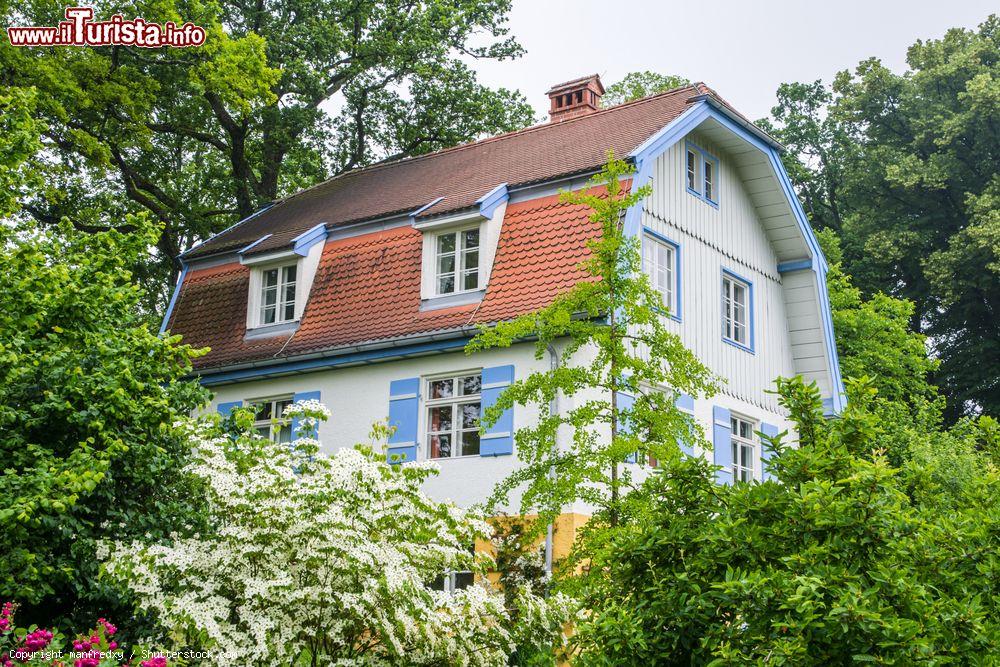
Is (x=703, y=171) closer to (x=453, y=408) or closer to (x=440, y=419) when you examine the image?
(x=453, y=408)

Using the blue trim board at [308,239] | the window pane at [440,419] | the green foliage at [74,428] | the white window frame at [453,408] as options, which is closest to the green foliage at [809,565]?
the green foliage at [74,428]

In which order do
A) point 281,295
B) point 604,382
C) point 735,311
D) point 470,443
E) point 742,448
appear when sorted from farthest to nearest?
1. point 735,311
2. point 281,295
3. point 742,448
4. point 470,443
5. point 604,382

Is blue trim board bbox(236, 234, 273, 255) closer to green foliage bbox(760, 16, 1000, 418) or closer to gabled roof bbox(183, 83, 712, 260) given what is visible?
gabled roof bbox(183, 83, 712, 260)

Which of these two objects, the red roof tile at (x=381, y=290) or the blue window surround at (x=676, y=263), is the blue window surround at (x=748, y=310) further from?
the red roof tile at (x=381, y=290)

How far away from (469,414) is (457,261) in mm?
2559

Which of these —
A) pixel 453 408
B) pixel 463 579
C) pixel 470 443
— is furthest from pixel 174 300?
pixel 463 579

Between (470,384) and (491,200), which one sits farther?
(491,200)

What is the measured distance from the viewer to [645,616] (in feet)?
23.7

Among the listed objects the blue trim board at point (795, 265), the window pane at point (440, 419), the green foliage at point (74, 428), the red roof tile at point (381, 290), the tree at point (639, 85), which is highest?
the tree at point (639, 85)

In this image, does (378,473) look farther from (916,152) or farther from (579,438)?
(916,152)

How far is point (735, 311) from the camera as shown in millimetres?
21109

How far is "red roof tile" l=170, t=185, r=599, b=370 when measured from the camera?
17.5 metres

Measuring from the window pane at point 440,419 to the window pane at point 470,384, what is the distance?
376 mm

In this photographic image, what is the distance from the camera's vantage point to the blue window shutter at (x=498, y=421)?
55.9ft
